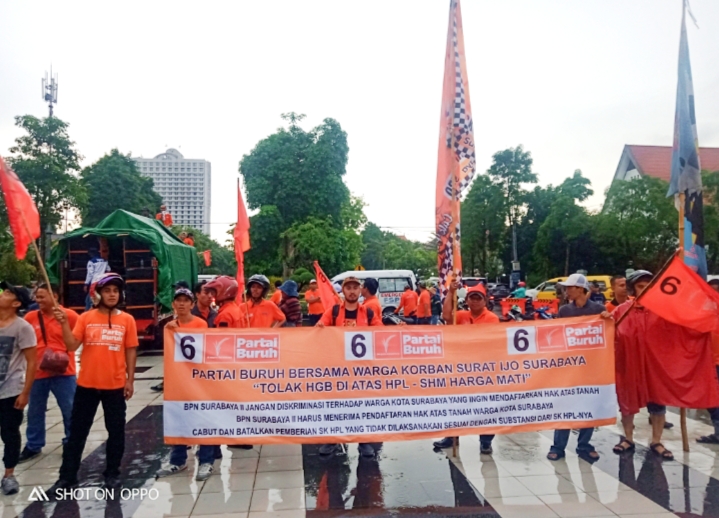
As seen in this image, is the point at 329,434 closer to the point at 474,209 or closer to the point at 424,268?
the point at 474,209

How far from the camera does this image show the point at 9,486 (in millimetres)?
4738

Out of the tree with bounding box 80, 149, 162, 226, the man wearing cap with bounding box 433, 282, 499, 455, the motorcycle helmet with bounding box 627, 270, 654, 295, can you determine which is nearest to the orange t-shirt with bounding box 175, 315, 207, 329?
the man wearing cap with bounding box 433, 282, 499, 455

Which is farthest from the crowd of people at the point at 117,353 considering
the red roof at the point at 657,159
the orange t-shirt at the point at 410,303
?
the red roof at the point at 657,159

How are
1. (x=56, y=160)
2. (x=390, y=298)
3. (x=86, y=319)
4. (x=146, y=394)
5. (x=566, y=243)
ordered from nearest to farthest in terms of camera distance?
(x=86, y=319), (x=146, y=394), (x=390, y=298), (x=56, y=160), (x=566, y=243)

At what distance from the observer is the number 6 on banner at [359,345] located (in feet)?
16.9

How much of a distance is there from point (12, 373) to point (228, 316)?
1955 mm

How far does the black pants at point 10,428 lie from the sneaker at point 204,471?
145 cm

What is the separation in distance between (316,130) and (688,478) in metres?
34.1

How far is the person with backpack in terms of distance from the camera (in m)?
5.61

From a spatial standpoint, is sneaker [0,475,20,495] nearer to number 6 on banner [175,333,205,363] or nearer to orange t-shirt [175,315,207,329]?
number 6 on banner [175,333,205,363]

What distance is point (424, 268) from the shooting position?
78438mm

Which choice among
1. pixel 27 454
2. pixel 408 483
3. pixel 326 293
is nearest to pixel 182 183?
pixel 326 293

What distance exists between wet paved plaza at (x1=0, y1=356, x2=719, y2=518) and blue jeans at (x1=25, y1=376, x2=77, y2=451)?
0.79ft

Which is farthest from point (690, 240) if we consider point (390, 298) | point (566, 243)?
point (566, 243)
